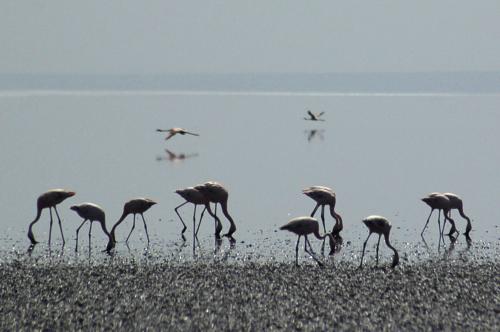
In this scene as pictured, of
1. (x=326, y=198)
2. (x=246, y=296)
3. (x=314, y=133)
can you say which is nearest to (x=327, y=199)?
(x=326, y=198)

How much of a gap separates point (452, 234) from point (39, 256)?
5462 mm

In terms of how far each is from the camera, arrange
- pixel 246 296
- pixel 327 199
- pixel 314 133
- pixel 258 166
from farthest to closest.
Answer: pixel 314 133, pixel 258 166, pixel 327 199, pixel 246 296

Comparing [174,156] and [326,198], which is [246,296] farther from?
[174,156]

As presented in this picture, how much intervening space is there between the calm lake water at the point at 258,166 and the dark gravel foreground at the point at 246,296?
135 cm

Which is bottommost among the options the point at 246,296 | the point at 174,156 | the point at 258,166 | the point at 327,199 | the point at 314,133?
the point at 246,296

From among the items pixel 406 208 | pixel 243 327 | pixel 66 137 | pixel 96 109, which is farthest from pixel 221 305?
pixel 96 109

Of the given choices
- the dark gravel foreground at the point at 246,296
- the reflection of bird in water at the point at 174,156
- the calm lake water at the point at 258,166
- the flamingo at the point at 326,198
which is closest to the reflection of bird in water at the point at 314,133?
the calm lake water at the point at 258,166

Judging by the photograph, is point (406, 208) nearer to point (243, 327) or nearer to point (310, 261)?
point (310, 261)

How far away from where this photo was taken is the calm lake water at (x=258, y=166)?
1294 cm

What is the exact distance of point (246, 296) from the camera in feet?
29.8

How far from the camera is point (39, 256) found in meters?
10.9

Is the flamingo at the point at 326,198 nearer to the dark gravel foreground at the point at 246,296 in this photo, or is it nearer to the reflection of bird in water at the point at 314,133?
the dark gravel foreground at the point at 246,296

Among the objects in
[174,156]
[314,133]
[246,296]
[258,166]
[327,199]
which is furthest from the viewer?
[314,133]

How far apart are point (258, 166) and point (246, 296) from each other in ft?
34.1
